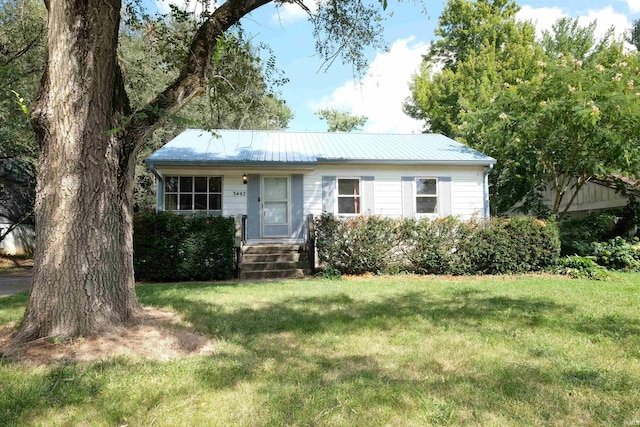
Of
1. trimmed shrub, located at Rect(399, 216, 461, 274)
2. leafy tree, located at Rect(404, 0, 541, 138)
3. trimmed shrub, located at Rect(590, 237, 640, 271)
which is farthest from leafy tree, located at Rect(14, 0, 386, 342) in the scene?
leafy tree, located at Rect(404, 0, 541, 138)

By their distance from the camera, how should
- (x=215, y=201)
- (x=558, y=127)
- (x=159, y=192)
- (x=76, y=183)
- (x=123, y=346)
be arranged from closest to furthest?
(x=123, y=346) → (x=76, y=183) → (x=558, y=127) → (x=159, y=192) → (x=215, y=201)

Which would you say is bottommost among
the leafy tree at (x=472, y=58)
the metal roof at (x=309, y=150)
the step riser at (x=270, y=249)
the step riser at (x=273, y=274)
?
the step riser at (x=273, y=274)

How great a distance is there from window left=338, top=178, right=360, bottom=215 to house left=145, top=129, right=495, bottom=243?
3 cm

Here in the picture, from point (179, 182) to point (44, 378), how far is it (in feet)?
31.2

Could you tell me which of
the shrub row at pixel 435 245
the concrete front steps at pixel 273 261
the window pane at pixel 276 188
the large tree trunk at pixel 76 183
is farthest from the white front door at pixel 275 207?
the large tree trunk at pixel 76 183

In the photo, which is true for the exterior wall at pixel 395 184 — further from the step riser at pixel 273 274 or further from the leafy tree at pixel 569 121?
the step riser at pixel 273 274

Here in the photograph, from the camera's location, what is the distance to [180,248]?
905 cm

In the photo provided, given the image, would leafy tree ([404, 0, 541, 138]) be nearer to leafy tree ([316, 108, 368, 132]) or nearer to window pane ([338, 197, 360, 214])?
window pane ([338, 197, 360, 214])

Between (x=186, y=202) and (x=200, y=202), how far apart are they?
41cm

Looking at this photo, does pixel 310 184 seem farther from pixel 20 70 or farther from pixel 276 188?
pixel 20 70

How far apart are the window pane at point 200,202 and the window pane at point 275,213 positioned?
72.7 inches

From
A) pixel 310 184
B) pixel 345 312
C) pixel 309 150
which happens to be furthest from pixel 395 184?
pixel 345 312

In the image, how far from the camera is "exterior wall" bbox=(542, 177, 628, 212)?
495 inches

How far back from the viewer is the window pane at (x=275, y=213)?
1197 cm
